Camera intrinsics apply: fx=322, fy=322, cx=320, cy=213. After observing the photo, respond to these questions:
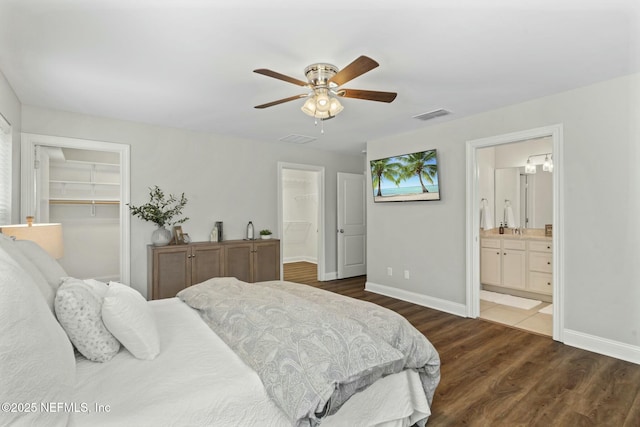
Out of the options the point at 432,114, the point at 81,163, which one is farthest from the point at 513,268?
the point at 81,163

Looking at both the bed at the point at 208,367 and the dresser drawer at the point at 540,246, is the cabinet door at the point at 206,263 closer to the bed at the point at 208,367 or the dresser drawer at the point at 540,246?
the bed at the point at 208,367

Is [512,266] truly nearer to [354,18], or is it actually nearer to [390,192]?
[390,192]

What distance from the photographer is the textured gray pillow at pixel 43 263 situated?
1.58m

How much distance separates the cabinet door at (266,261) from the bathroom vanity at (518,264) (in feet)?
10.4

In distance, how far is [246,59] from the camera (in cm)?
241

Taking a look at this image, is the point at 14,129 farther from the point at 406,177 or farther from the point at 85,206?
the point at 406,177

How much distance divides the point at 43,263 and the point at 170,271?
2290 mm

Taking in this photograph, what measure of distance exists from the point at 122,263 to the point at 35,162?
55.0 inches

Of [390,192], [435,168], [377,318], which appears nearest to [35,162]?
[377,318]

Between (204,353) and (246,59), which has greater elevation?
(246,59)

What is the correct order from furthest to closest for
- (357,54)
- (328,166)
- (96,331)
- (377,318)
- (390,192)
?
(328,166), (390,192), (357,54), (377,318), (96,331)

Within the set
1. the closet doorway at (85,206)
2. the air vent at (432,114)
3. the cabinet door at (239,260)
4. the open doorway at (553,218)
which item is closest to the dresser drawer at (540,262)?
the open doorway at (553,218)

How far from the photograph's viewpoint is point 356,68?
203 cm

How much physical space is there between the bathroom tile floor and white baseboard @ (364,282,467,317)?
27 cm
